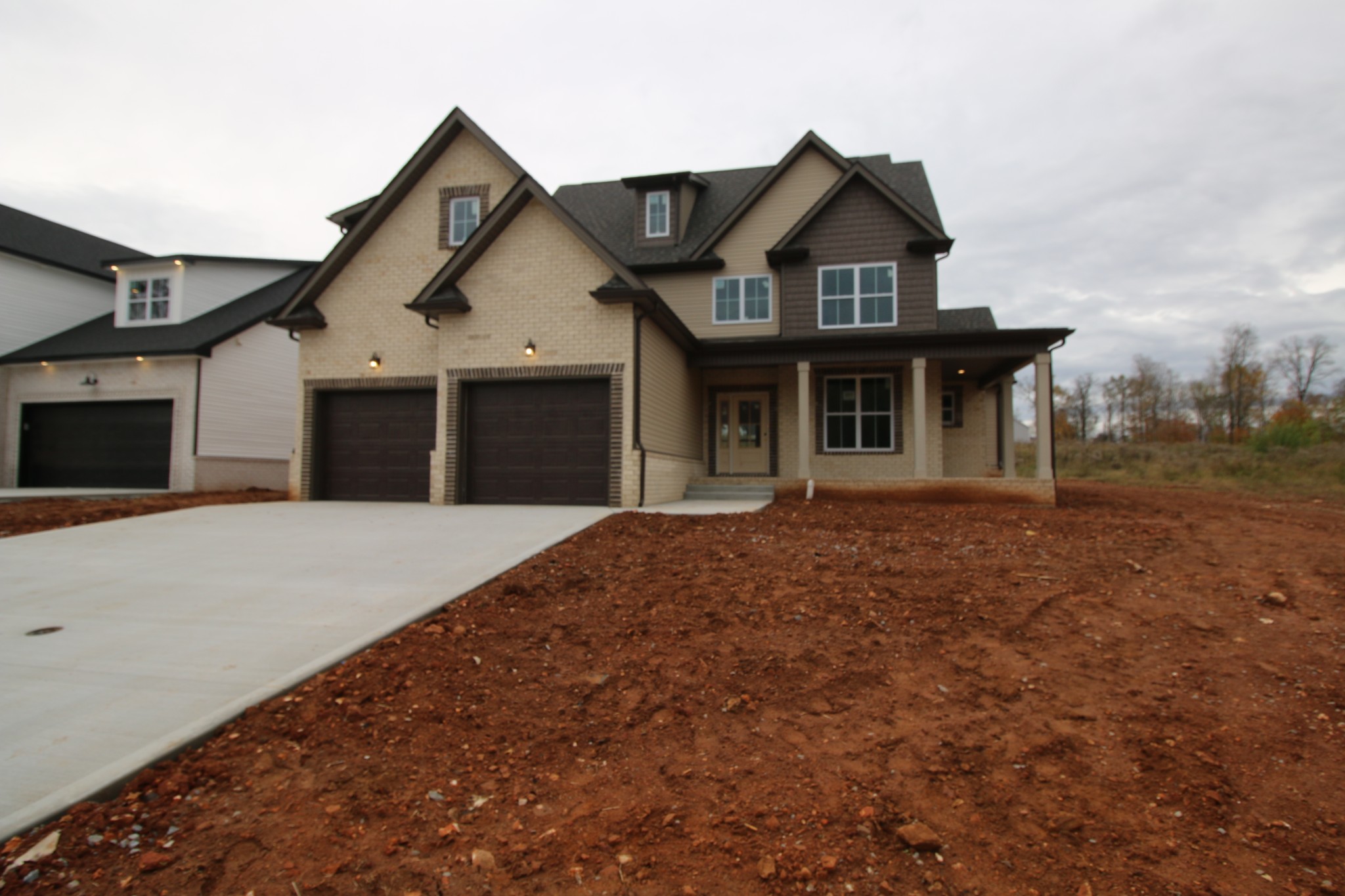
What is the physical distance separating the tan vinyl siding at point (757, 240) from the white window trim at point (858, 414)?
2233mm

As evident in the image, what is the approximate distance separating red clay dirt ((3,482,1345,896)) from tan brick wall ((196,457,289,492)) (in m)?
14.3

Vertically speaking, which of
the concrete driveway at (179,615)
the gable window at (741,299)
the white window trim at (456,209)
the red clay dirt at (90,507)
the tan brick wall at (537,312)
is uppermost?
the white window trim at (456,209)

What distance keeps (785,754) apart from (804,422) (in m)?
10.9

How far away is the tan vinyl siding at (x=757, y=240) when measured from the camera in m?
16.0

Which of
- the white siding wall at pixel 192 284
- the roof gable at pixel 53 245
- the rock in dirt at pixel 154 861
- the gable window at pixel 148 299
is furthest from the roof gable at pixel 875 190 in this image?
the roof gable at pixel 53 245

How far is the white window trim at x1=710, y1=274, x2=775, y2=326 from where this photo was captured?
15875 millimetres

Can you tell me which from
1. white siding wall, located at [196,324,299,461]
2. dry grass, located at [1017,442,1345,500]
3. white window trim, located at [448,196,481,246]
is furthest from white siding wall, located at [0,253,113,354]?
dry grass, located at [1017,442,1345,500]

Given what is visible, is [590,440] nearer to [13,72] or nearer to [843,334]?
[843,334]

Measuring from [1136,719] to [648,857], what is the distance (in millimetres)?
2894

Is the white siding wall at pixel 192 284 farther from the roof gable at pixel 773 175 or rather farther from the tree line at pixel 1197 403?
the tree line at pixel 1197 403

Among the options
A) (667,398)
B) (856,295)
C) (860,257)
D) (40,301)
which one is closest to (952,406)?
(856,295)

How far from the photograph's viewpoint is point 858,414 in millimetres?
15547

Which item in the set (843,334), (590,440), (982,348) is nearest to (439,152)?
(590,440)

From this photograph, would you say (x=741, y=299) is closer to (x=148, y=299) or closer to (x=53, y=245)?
(x=148, y=299)
